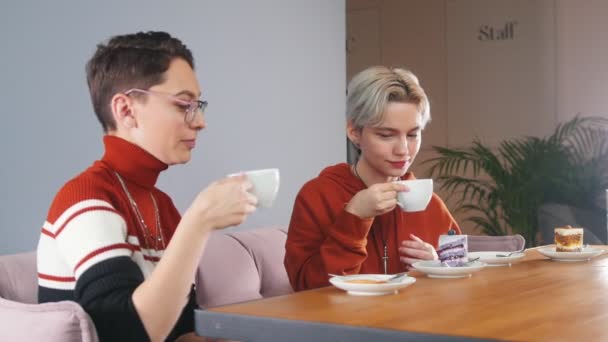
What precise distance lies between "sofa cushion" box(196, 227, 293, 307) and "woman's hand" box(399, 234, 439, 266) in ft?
2.12

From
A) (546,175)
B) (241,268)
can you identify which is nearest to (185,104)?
(241,268)

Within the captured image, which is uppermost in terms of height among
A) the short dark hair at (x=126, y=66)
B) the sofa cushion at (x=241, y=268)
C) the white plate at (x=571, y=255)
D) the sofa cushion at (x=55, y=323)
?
the short dark hair at (x=126, y=66)

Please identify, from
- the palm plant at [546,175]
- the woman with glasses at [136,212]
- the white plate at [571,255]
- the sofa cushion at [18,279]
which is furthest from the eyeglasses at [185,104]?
the palm plant at [546,175]

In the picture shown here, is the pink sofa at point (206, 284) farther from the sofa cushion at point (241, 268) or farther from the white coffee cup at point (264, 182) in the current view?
the white coffee cup at point (264, 182)

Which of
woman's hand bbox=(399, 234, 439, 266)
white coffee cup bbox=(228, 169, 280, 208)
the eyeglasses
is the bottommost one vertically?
woman's hand bbox=(399, 234, 439, 266)

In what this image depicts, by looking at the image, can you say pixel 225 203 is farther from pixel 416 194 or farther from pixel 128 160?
pixel 416 194

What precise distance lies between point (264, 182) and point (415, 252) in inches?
29.7

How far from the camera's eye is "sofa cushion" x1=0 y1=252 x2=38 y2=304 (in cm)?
186

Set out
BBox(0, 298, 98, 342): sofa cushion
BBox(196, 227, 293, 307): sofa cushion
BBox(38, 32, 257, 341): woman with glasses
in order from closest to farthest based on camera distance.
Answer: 1. BBox(0, 298, 98, 342): sofa cushion
2. BBox(38, 32, 257, 341): woman with glasses
3. BBox(196, 227, 293, 307): sofa cushion

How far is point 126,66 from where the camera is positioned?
170cm

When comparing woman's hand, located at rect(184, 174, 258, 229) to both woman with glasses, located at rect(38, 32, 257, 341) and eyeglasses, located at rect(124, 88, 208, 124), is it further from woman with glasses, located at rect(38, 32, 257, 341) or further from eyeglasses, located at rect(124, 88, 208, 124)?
eyeglasses, located at rect(124, 88, 208, 124)

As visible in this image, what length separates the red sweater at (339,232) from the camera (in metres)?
2.02

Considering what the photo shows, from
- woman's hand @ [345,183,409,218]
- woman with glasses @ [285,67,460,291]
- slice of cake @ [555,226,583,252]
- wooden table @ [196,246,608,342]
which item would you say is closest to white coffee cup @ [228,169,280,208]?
wooden table @ [196,246,608,342]

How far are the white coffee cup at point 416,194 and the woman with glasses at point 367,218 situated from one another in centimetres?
17
